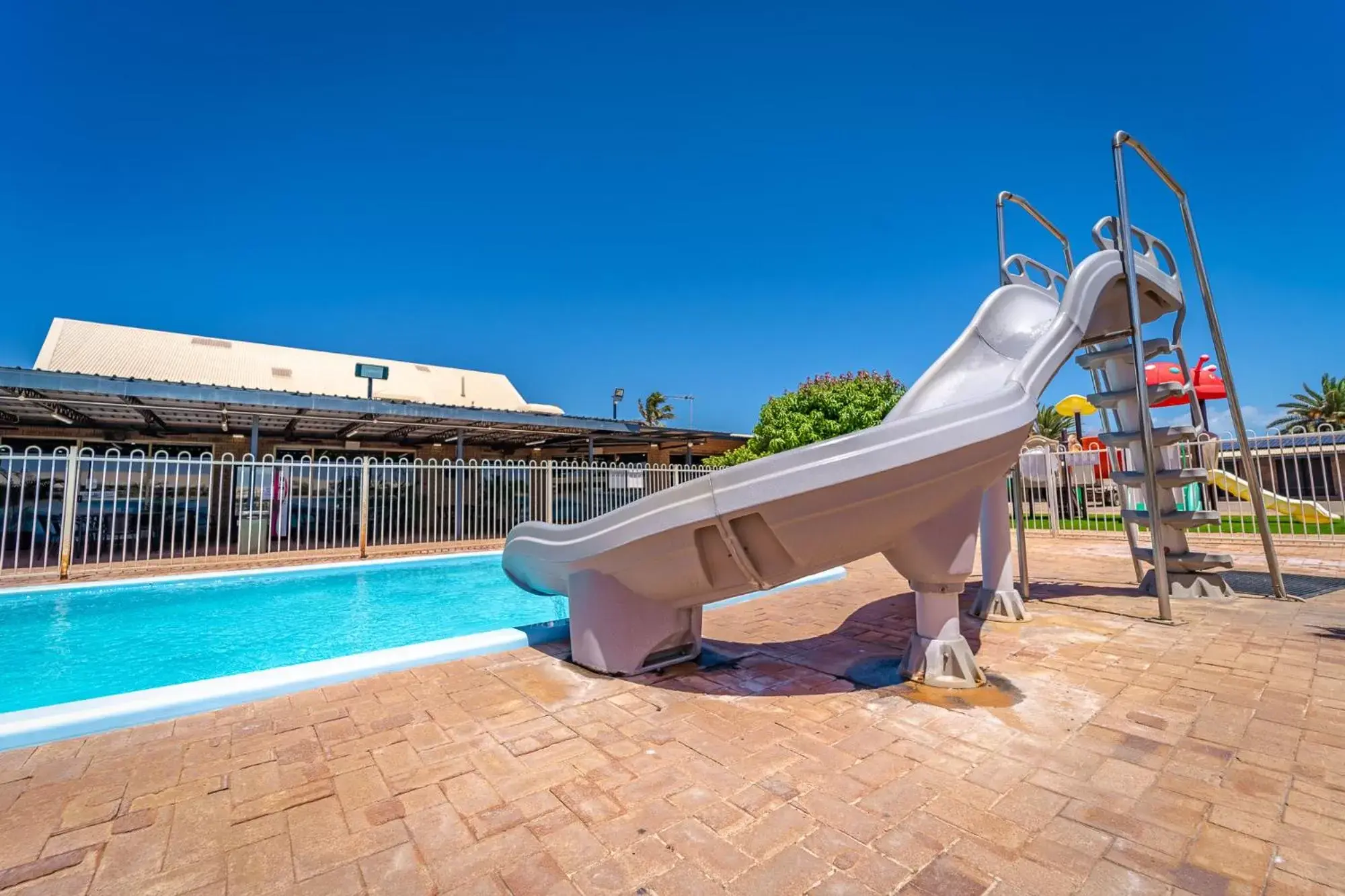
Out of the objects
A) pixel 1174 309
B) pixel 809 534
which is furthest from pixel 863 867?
pixel 1174 309

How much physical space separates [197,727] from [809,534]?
127 inches

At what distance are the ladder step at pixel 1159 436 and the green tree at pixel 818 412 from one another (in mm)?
12253

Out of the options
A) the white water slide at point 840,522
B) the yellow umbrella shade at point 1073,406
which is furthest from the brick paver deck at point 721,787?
the yellow umbrella shade at point 1073,406

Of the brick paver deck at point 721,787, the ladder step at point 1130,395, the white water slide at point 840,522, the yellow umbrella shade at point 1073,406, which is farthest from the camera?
the yellow umbrella shade at point 1073,406

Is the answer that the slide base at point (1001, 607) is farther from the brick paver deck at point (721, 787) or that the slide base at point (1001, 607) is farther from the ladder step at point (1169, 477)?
the ladder step at point (1169, 477)

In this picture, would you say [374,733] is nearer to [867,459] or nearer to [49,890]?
[49,890]

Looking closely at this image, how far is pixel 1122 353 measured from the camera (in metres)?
5.48

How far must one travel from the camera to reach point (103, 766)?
2.43 m

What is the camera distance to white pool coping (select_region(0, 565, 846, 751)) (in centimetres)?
275

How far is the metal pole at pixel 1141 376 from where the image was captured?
4699 millimetres

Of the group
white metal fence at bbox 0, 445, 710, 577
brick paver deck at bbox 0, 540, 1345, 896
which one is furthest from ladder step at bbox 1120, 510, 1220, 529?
white metal fence at bbox 0, 445, 710, 577

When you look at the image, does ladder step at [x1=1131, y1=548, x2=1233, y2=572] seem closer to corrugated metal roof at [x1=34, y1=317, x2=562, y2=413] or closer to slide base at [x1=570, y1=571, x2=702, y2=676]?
slide base at [x1=570, y1=571, x2=702, y2=676]

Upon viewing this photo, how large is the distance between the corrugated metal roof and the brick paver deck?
1602 centimetres

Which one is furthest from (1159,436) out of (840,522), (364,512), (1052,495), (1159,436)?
(364,512)
